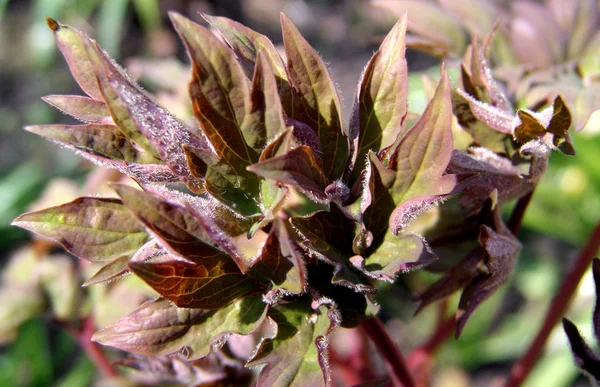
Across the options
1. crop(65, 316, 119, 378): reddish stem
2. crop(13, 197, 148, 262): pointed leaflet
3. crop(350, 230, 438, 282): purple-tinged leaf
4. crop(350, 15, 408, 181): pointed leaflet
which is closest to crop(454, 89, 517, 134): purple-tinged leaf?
crop(350, 15, 408, 181): pointed leaflet

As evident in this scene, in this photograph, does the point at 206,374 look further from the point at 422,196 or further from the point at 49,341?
the point at 49,341

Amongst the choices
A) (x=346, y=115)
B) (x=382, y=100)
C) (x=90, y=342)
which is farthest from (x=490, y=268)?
(x=346, y=115)

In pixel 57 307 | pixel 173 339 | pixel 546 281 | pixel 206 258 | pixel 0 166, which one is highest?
pixel 206 258

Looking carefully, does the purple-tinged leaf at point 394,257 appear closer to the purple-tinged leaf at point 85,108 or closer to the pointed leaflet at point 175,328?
the pointed leaflet at point 175,328

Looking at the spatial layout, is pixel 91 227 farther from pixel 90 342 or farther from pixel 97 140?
pixel 90 342

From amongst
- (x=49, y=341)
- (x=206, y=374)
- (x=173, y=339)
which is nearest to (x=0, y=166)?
(x=49, y=341)
